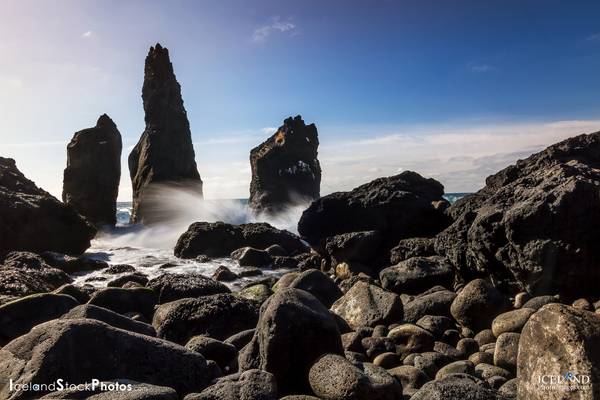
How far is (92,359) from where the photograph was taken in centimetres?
463

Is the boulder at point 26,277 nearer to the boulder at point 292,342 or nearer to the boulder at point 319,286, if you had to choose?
the boulder at point 319,286

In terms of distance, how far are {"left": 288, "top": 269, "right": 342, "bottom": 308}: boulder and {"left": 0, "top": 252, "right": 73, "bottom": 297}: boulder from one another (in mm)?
6459

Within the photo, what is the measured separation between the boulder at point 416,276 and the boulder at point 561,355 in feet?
21.9

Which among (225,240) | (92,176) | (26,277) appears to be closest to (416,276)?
(26,277)

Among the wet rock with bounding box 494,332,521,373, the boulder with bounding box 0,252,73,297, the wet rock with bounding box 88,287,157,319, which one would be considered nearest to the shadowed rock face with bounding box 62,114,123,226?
the boulder with bounding box 0,252,73,297

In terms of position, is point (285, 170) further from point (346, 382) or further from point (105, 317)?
point (346, 382)

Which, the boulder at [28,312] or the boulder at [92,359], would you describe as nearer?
the boulder at [92,359]

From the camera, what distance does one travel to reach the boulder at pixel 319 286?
9.94m

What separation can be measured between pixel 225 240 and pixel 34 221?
9231 millimetres

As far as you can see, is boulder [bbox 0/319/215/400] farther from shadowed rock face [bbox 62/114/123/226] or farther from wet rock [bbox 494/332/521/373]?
shadowed rock face [bbox 62/114/123/226]

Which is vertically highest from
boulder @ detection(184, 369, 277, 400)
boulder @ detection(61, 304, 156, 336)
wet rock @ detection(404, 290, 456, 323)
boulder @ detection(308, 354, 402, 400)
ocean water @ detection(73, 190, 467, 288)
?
boulder @ detection(61, 304, 156, 336)

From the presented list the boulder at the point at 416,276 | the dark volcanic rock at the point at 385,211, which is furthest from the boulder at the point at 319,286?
the dark volcanic rock at the point at 385,211

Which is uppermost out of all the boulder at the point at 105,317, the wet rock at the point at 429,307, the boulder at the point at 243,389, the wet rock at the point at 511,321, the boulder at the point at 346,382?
the boulder at the point at 105,317

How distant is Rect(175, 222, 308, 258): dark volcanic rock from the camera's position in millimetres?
23484
